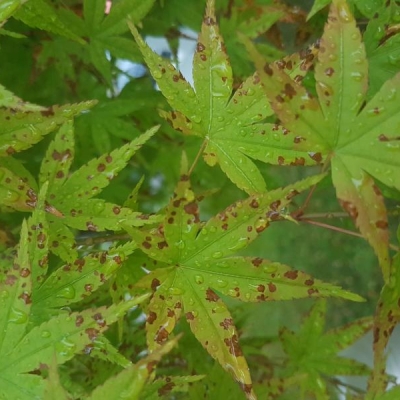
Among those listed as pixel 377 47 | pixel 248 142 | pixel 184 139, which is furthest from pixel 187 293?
pixel 184 139

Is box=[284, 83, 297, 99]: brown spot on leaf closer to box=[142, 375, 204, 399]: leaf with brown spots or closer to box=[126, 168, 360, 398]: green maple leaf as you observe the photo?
box=[126, 168, 360, 398]: green maple leaf

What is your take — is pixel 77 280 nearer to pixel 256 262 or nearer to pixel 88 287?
pixel 88 287

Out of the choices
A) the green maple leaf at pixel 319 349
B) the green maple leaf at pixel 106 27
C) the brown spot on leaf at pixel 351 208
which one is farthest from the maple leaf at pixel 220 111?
the green maple leaf at pixel 319 349

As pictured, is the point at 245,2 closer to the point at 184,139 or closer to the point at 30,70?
the point at 184,139

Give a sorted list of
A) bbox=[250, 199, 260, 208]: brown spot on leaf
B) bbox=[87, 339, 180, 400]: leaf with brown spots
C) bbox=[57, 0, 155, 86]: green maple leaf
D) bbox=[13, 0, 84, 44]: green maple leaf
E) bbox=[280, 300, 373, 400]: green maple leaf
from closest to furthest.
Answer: bbox=[87, 339, 180, 400]: leaf with brown spots < bbox=[250, 199, 260, 208]: brown spot on leaf < bbox=[13, 0, 84, 44]: green maple leaf < bbox=[57, 0, 155, 86]: green maple leaf < bbox=[280, 300, 373, 400]: green maple leaf

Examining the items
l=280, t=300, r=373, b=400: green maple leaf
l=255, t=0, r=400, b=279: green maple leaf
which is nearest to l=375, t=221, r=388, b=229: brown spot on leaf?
l=255, t=0, r=400, b=279: green maple leaf

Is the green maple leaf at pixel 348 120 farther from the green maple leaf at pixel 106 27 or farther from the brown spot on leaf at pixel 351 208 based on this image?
the green maple leaf at pixel 106 27
